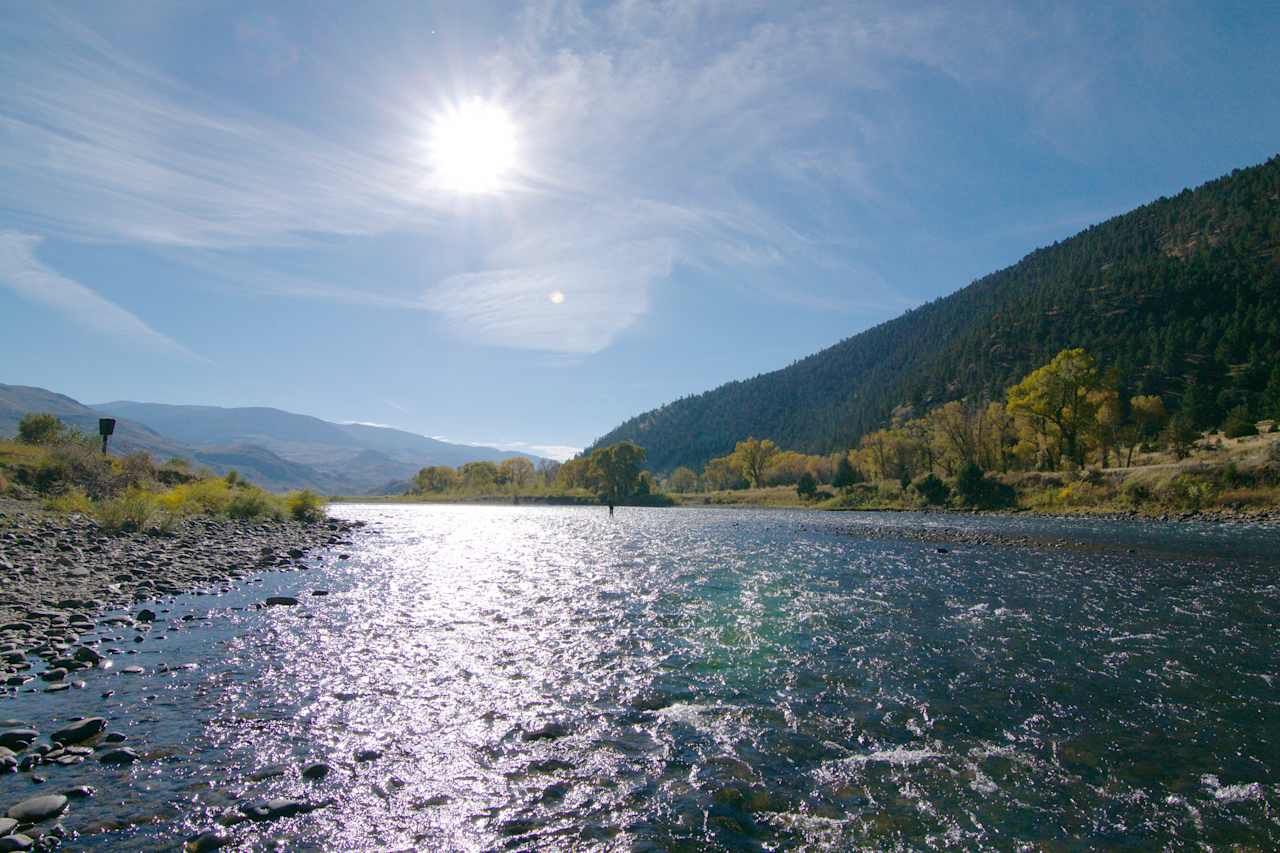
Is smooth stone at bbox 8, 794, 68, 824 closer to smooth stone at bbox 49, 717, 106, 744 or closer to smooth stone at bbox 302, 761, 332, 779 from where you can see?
smooth stone at bbox 49, 717, 106, 744

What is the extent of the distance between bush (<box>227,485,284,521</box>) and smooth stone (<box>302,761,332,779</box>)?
45.7 m

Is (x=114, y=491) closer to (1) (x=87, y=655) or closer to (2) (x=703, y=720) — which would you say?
(1) (x=87, y=655)

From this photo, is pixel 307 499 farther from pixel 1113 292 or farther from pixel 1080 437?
pixel 1113 292

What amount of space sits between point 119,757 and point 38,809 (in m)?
1.77

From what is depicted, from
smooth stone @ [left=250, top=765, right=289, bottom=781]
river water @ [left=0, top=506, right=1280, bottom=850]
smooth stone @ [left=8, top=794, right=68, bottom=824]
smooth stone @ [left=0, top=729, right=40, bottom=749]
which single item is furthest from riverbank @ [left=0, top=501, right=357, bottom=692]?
smooth stone @ [left=250, top=765, right=289, bottom=781]

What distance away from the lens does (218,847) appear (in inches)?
267

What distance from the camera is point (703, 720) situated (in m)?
11.0

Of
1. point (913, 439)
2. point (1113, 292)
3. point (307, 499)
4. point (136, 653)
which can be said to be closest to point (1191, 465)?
point (913, 439)

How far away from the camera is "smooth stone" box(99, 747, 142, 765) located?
28.5ft

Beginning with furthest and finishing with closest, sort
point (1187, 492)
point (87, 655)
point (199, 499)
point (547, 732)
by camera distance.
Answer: point (1187, 492) → point (199, 499) → point (87, 655) → point (547, 732)

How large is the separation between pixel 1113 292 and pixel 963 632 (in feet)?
765

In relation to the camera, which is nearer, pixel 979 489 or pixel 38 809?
pixel 38 809

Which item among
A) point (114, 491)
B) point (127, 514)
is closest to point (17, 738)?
point (127, 514)

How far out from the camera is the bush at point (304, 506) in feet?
185
